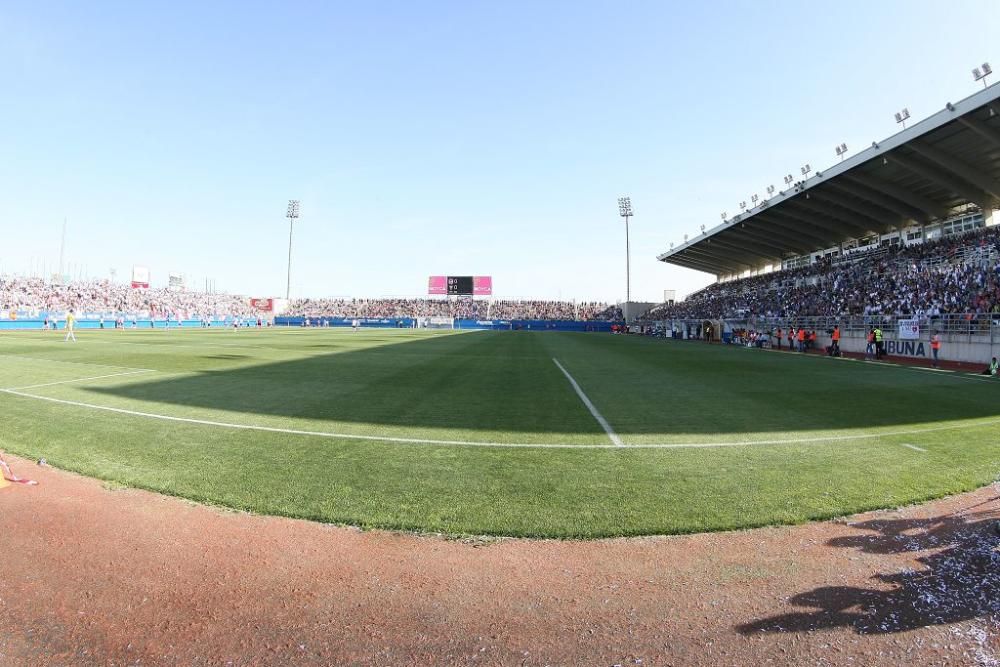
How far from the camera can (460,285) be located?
→ 9612 centimetres

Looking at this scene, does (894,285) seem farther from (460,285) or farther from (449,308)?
(449,308)

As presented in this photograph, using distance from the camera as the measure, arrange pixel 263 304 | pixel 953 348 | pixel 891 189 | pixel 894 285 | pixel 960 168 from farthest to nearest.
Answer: pixel 263 304
pixel 891 189
pixel 894 285
pixel 960 168
pixel 953 348

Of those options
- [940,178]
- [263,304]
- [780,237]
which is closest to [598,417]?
[940,178]

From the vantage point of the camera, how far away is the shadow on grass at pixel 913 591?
2.86 metres

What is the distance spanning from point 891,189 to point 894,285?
7148 mm

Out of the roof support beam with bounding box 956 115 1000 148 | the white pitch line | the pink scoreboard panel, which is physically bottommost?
the white pitch line

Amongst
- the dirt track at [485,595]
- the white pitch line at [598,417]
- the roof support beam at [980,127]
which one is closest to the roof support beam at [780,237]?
the roof support beam at [980,127]

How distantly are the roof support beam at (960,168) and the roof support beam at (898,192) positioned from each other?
4.10 meters

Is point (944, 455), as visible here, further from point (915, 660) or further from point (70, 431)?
point (70, 431)

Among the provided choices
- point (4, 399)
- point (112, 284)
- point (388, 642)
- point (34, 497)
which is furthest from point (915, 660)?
point (112, 284)

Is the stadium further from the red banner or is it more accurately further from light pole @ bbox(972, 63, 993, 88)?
the red banner

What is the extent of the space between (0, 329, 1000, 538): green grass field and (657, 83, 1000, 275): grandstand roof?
21440 mm

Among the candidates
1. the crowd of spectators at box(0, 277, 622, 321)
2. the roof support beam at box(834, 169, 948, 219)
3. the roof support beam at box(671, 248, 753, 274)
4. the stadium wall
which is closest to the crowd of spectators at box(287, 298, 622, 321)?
the crowd of spectators at box(0, 277, 622, 321)

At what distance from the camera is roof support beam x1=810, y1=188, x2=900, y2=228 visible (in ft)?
129
